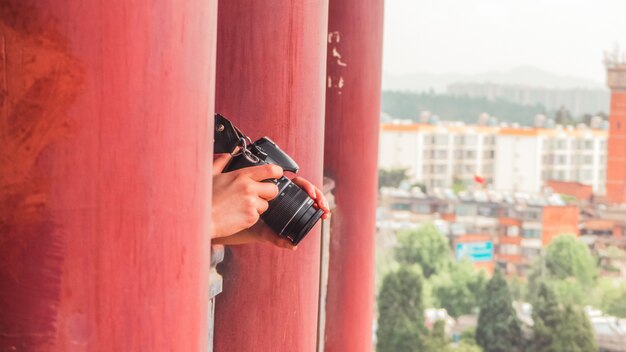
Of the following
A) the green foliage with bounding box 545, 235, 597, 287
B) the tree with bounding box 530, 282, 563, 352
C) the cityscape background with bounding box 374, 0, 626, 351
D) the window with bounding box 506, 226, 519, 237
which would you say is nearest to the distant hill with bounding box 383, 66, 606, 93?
the cityscape background with bounding box 374, 0, 626, 351

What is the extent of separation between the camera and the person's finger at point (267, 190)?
1.19m

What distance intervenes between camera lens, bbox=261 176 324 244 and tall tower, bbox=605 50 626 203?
27782 millimetres

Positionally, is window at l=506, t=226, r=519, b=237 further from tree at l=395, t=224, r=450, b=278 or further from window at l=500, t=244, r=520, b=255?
tree at l=395, t=224, r=450, b=278

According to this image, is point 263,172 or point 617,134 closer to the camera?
point 263,172

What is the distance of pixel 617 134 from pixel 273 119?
27.8 meters

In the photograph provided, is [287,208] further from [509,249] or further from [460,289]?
[509,249]

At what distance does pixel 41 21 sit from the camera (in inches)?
36.3

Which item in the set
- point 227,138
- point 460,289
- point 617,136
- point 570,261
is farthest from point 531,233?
point 227,138

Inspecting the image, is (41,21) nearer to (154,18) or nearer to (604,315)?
(154,18)

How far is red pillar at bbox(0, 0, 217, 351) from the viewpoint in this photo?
0.93m

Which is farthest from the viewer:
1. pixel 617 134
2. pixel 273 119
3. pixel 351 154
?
pixel 617 134

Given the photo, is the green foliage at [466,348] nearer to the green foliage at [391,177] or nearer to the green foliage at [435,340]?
the green foliage at [435,340]

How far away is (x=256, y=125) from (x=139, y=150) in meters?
0.84

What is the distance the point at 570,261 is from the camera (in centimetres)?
2472
